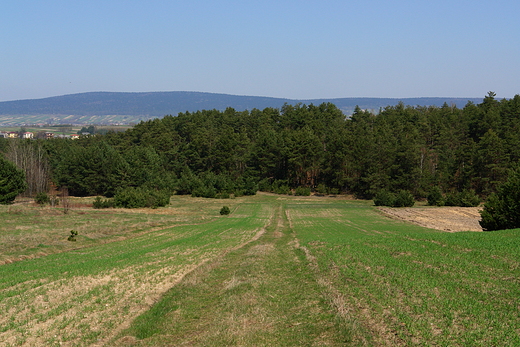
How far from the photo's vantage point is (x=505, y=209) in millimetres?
32281

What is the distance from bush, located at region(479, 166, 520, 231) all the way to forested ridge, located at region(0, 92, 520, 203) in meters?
54.4

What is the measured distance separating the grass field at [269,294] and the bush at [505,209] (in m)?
7.65

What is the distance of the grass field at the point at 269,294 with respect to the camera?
11.3 meters

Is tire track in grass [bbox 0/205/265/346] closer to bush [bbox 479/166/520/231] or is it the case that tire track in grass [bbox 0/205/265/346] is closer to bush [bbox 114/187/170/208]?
bush [bbox 479/166/520/231]

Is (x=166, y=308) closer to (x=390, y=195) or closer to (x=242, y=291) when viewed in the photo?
(x=242, y=291)

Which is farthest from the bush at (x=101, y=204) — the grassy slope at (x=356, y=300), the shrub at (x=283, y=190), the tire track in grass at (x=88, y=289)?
the grassy slope at (x=356, y=300)

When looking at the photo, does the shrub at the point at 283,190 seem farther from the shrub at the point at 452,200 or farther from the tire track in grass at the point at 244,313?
the tire track in grass at the point at 244,313

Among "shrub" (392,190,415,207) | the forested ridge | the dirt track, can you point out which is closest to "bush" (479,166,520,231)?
the dirt track

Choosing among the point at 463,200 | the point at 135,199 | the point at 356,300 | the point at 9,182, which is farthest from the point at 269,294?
the point at 463,200

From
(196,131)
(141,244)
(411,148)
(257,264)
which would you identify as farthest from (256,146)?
(257,264)

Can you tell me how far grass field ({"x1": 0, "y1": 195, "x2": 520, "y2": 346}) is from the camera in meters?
11.3

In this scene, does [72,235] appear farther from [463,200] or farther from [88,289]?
[463,200]

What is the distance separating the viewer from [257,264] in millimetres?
22109

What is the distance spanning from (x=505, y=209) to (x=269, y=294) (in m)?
25.2
